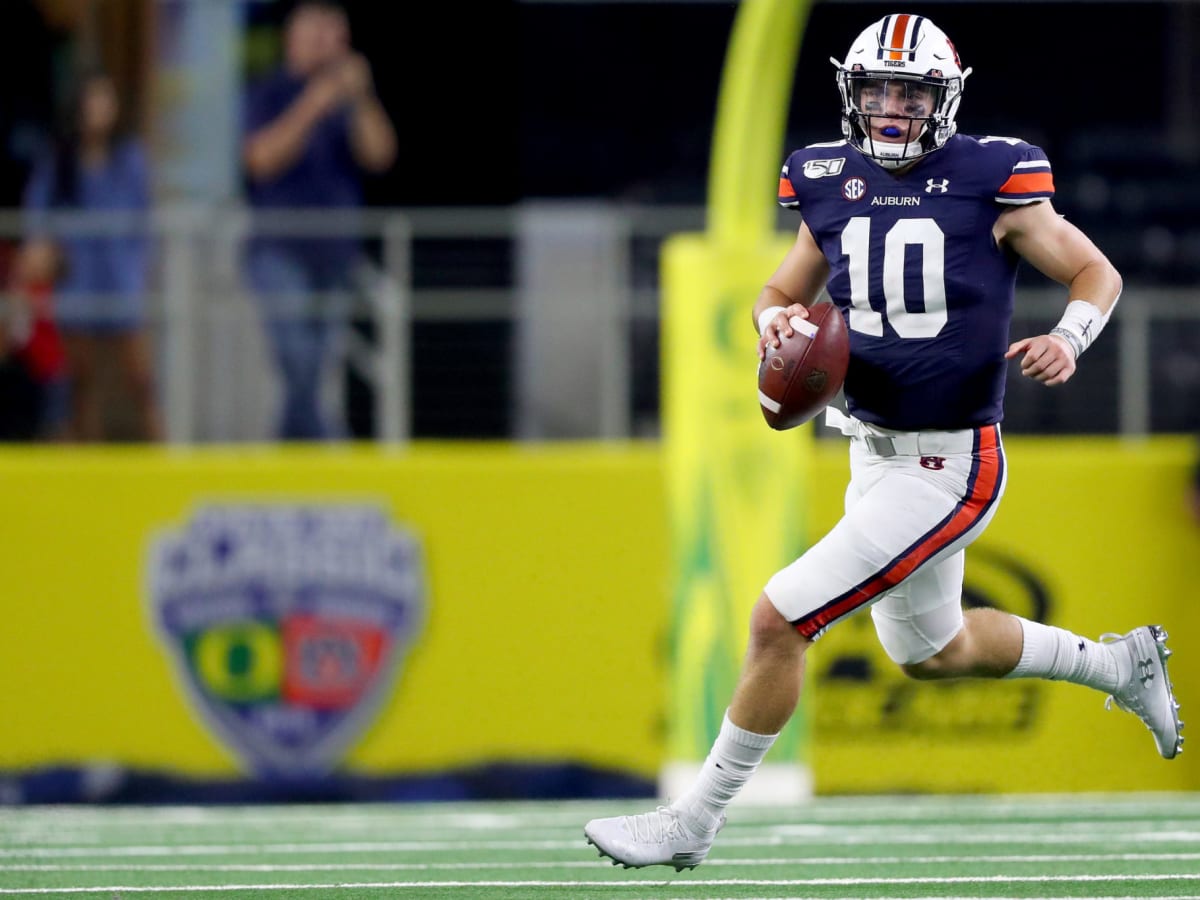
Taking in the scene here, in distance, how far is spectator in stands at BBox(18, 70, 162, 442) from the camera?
379 inches

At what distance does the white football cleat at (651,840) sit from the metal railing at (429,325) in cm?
473

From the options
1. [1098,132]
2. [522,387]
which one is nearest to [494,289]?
[522,387]

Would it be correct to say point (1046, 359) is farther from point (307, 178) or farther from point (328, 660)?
point (307, 178)

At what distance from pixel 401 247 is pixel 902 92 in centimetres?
494

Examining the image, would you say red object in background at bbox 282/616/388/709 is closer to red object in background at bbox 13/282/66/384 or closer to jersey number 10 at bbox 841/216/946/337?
red object in background at bbox 13/282/66/384

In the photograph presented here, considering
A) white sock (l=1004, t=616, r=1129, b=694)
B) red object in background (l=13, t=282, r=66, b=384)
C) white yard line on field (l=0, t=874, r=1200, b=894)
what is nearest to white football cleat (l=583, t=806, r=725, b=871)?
white yard line on field (l=0, t=874, r=1200, b=894)

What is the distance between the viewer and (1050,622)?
9148 mm

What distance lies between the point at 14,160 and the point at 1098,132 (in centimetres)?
647

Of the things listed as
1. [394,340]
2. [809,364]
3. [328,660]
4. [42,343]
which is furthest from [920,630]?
[42,343]

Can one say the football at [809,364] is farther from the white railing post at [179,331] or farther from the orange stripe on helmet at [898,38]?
the white railing post at [179,331]

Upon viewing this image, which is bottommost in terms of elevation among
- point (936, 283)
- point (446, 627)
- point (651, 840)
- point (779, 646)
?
point (446, 627)

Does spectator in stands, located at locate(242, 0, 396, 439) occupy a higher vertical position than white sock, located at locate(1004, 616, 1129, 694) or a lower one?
higher

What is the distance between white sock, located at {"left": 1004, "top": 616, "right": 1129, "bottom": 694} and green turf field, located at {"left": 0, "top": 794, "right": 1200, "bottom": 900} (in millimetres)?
467

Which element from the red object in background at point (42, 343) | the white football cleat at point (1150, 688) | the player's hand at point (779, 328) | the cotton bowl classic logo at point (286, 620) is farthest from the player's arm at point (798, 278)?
the red object in background at point (42, 343)
